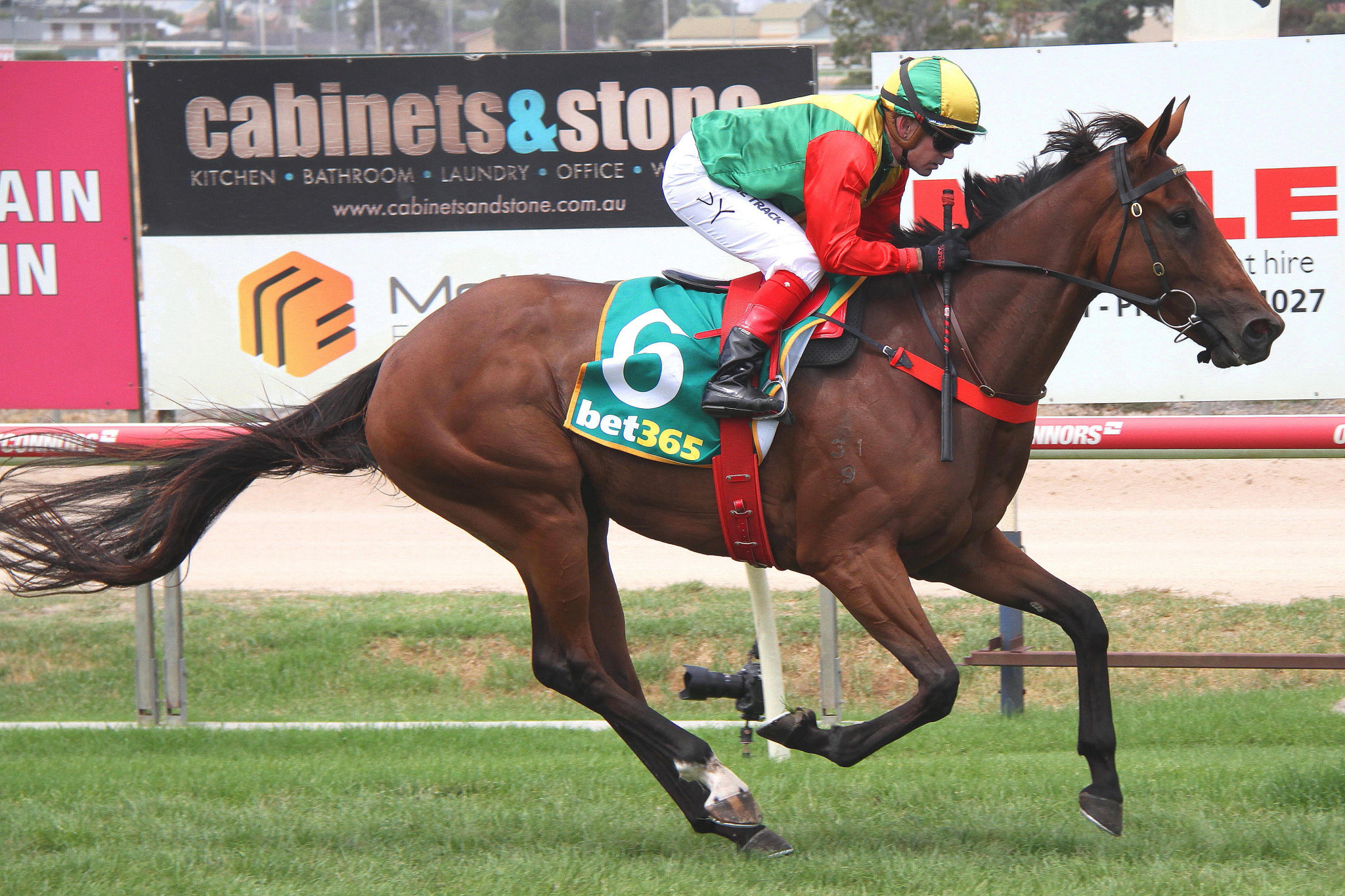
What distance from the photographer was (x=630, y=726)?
13.1 ft

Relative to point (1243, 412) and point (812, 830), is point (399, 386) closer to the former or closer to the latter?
point (812, 830)

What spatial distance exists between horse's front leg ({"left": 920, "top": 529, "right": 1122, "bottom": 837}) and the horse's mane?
92 centimetres

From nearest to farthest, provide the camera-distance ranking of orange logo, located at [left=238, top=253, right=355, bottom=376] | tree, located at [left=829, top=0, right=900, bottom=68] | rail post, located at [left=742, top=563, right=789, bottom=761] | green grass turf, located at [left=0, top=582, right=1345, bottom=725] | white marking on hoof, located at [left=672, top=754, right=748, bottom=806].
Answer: white marking on hoof, located at [left=672, top=754, right=748, bottom=806] → rail post, located at [left=742, top=563, right=789, bottom=761] → green grass turf, located at [left=0, top=582, right=1345, bottom=725] → orange logo, located at [left=238, top=253, right=355, bottom=376] → tree, located at [left=829, top=0, right=900, bottom=68]

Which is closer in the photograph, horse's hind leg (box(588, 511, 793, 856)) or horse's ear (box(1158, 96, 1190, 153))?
horse's ear (box(1158, 96, 1190, 153))

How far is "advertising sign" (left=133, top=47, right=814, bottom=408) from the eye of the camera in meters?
6.67

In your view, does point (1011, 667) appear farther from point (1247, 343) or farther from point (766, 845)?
point (1247, 343)

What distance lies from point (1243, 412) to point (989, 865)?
4.74 m

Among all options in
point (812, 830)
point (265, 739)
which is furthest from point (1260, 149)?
point (265, 739)

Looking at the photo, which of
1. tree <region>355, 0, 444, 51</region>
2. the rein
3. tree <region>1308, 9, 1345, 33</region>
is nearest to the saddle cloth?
the rein

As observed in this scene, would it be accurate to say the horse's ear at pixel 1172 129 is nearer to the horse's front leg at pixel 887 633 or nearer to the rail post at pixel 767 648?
the horse's front leg at pixel 887 633

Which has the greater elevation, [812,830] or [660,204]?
[660,204]

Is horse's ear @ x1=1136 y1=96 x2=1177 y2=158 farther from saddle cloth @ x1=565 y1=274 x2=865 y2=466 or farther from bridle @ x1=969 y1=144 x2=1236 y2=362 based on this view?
saddle cloth @ x1=565 y1=274 x2=865 y2=466

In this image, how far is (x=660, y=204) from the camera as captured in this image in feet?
21.8

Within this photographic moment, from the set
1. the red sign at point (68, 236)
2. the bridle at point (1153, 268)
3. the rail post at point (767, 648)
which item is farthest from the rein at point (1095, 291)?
the red sign at point (68, 236)
